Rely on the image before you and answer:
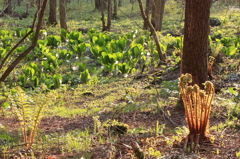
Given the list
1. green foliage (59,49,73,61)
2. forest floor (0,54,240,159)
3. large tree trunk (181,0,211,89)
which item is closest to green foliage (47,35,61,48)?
green foliage (59,49,73,61)

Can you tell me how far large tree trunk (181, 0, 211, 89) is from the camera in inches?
185

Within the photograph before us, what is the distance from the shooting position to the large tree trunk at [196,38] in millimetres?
4688

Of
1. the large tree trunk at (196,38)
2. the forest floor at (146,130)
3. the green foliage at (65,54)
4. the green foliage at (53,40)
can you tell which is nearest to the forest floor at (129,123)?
the forest floor at (146,130)

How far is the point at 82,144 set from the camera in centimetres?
337

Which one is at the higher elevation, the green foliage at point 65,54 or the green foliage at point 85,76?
the green foliage at point 65,54

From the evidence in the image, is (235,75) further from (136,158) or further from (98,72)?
(136,158)

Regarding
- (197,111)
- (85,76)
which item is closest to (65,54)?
(85,76)

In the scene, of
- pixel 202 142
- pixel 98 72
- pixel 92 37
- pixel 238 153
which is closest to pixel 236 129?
pixel 202 142

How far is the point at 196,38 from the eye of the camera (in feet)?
15.6

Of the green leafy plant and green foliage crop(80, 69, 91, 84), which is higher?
the green leafy plant

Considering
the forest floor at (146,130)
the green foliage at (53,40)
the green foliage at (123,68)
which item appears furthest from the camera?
the green foliage at (53,40)

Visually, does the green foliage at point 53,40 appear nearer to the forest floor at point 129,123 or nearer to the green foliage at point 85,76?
the forest floor at point 129,123

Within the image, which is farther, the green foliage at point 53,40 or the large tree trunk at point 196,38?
the green foliage at point 53,40

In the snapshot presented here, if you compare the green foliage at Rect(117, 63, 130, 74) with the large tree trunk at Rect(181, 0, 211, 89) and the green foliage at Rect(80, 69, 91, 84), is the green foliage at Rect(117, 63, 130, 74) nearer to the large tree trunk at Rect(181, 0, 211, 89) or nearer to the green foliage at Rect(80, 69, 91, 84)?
the green foliage at Rect(80, 69, 91, 84)
